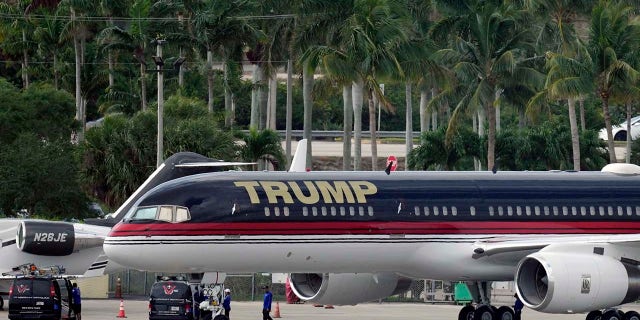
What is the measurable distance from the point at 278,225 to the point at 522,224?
23.7ft

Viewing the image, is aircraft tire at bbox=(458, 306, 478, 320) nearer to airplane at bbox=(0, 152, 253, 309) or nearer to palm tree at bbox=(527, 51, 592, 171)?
airplane at bbox=(0, 152, 253, 309)

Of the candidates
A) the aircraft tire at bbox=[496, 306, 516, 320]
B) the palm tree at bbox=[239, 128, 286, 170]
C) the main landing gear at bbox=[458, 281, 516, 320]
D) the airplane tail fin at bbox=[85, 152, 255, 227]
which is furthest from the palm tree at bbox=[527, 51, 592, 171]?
the aircraft tire at bbox=[496, 306, 516, 320]

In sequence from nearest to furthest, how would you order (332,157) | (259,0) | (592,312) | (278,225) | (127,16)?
1. (278,225)
2. (592,312)
3. (259,0)
4. (127,16)
5. (332,157)

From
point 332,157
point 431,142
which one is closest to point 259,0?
point 431,142

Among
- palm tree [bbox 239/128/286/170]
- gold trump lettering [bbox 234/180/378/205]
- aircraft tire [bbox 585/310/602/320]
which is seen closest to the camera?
gold trump lettering [bbox 234/180/378/205]

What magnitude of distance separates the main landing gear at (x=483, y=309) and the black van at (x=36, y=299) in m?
12.1

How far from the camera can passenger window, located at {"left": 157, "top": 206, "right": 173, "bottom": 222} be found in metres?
36.2

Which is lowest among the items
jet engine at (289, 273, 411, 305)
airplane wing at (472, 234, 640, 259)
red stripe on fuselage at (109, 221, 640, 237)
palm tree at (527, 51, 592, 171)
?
jet engine at (289, 273, 411, 305)

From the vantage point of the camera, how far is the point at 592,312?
3966 cm

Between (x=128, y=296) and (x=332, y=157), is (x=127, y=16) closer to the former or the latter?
(x=332, y=157)

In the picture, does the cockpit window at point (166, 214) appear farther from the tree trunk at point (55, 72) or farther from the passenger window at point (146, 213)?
the tree trunk at point (55, 72)

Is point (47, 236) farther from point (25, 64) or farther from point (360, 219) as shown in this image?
point (25, 64)

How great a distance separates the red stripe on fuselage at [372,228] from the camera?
3616 cm

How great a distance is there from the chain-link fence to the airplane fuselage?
16860 millimetres
